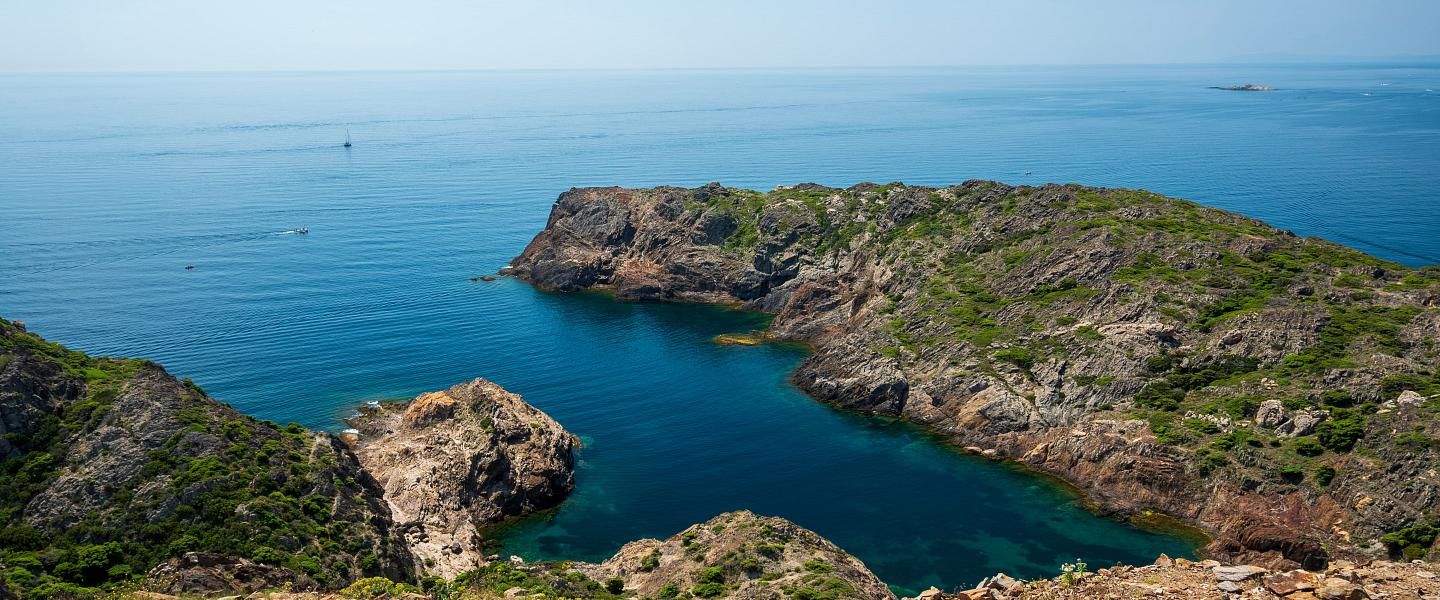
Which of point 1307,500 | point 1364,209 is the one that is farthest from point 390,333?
point 1364,209

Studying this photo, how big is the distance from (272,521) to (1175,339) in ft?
280

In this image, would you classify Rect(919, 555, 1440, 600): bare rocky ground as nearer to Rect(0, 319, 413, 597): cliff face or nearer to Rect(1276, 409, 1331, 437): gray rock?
Rect(1276, 409, 1331, 437): gray rock

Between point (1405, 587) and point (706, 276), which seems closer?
point (1405, 587)

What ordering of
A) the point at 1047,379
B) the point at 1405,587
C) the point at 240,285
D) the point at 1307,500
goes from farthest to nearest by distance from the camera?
the point at 240,285 → the point at 1047,379 → the point at 1307,500 → the point at 1405,587

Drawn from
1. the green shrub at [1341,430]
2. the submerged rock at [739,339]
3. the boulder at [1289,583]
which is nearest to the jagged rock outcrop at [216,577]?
the boulder at [1289,583]

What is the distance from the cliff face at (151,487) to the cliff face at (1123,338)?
59.6 metres

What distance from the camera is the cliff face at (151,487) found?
5834 cm

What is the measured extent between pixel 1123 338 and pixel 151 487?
289 ft

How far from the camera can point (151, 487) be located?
2482 inches

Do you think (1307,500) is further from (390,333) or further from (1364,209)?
(1364,209)

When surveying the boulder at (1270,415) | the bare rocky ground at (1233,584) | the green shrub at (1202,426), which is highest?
the bare rocky ground at (1233,584)

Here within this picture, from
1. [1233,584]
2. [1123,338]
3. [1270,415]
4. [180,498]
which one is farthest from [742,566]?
[1123,338]

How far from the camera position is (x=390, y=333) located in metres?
136

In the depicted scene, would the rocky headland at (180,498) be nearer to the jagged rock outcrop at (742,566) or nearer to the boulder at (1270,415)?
the jagged rock outcrop at (742,566)
